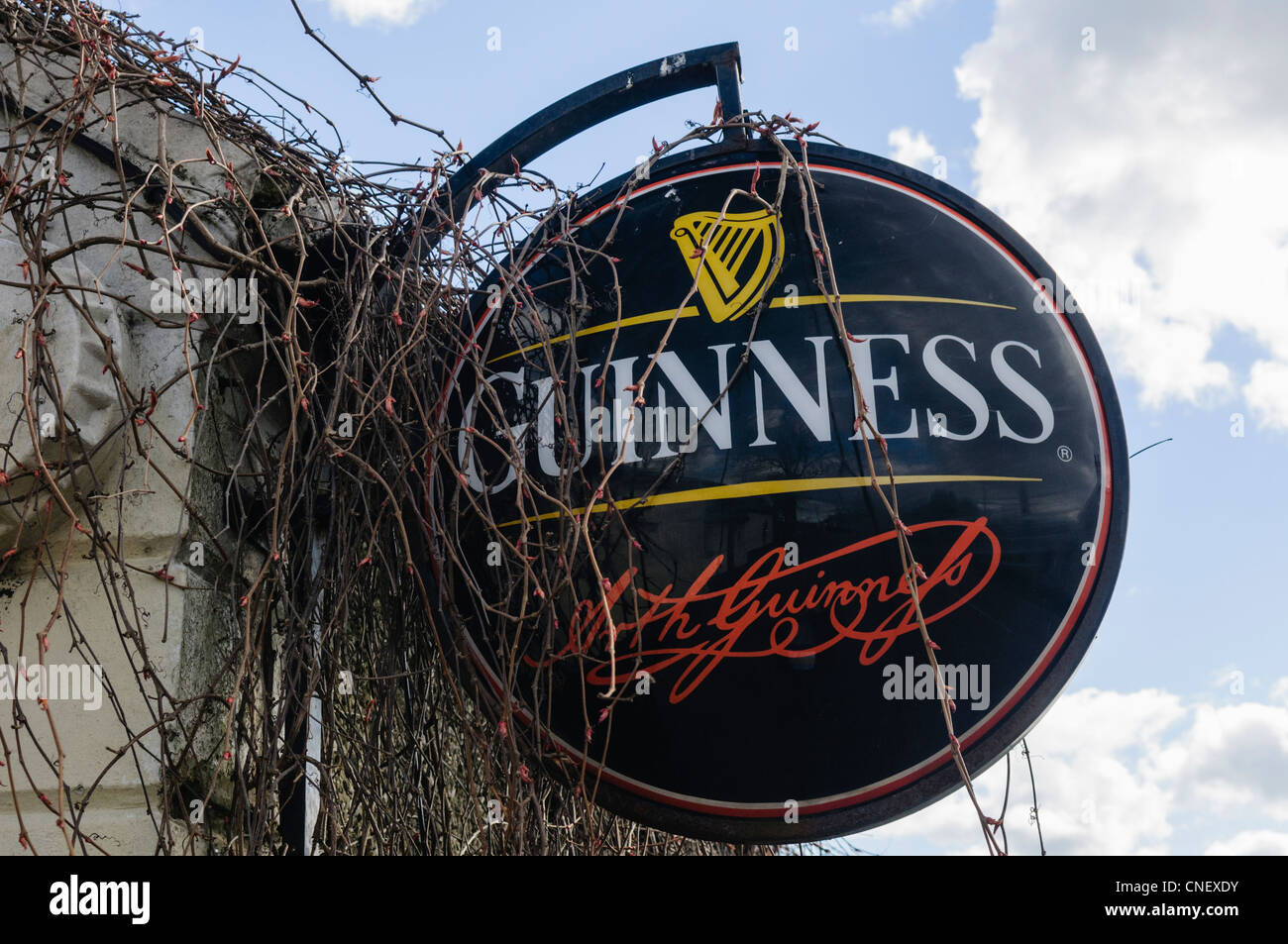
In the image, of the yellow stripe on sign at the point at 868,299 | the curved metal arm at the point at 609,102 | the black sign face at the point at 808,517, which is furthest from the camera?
the curved metal arm at the point at 609,102

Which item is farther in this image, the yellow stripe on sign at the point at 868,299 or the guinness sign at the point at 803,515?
the yellow stripe on sign at the point at 868,299

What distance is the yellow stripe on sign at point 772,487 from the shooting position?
1.88 meters

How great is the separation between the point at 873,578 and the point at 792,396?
0.35 metres

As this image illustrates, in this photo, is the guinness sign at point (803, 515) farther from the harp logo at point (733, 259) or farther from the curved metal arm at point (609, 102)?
the curved metal arm at point (609, 102)

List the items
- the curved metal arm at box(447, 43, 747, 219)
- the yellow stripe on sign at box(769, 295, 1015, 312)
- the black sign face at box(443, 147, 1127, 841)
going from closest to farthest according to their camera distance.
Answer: the black sign face at box(443, 147, 1127, 841), the yellow stripe on sign at box(769, 295, 1015, 312), the curved metal arm at box(447, 43, 747, 219)

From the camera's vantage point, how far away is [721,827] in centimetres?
190

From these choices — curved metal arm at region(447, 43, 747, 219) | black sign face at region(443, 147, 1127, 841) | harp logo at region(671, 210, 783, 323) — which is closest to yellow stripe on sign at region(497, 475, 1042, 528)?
black sign face at region(443, 147, 1127, 841)

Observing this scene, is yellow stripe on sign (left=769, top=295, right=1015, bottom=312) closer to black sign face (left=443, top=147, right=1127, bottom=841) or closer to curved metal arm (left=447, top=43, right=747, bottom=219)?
black sign face (left=443, top=147, right=1127, bottom=841)

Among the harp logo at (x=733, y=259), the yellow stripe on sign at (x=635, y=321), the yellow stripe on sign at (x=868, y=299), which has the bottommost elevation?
the yellow stripe on sign at (x=868, y=299)

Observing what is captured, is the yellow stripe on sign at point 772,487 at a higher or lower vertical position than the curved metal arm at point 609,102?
lower
